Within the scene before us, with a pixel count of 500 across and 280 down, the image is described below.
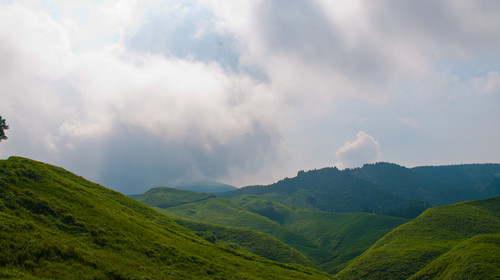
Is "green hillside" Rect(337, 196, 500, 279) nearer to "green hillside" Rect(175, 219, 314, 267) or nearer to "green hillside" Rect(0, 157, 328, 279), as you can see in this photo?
"green hillside" Rect(175, 219, 314, 267)

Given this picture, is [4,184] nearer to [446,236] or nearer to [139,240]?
[139,240]

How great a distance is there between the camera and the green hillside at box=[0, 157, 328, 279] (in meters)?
36.9

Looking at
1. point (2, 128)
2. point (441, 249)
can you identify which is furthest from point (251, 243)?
point (2, 128)

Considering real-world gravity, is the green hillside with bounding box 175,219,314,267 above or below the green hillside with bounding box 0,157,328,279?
below

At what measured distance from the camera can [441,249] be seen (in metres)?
127

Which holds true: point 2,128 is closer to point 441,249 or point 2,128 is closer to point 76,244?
point 76,244

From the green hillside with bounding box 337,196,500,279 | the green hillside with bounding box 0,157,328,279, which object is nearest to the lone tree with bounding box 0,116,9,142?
the green hillside with bounding box 0,157,328,279

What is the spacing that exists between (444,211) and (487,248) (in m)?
104

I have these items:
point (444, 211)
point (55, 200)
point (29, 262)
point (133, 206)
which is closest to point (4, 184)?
point (55, 200)

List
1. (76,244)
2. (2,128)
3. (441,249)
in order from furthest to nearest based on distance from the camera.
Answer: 1. (441,249)
2. (2,128)
3. (76,244)

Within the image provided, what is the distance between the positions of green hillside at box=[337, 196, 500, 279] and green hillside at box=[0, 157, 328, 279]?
66.9 meters

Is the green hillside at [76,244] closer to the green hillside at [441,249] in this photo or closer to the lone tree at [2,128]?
the lone tree at [2,128]

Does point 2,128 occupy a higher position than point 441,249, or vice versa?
point 2,128

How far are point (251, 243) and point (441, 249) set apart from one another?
10365cm
